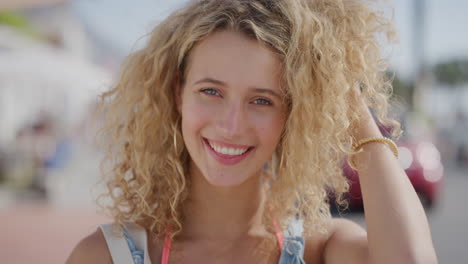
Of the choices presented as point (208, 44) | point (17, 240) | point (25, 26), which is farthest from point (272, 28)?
point (25, 26)

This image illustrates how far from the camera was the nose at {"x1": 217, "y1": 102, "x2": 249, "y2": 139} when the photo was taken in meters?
1.68

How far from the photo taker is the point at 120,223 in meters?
1.78

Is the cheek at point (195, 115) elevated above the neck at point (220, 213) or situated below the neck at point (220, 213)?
above

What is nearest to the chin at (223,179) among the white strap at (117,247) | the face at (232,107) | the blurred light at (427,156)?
the face at (232,107)

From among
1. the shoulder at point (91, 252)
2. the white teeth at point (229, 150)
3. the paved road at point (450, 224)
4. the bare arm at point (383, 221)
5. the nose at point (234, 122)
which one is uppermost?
the nose at point (234, 122)

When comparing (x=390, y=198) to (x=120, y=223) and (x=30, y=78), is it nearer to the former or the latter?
(x=120, y=223)

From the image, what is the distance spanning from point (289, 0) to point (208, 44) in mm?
328

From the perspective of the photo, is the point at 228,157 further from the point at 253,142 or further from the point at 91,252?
the point at 91,252

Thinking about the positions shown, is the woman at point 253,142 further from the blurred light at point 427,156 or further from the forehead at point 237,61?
the blurred light at point 427,156

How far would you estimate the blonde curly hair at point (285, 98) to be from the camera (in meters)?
1.75

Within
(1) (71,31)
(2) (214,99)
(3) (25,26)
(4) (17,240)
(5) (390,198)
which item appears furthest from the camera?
(3) (25,26)

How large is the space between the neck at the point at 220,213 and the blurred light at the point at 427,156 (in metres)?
5.50

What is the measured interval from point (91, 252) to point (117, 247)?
87 mm

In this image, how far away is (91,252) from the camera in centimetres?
166
